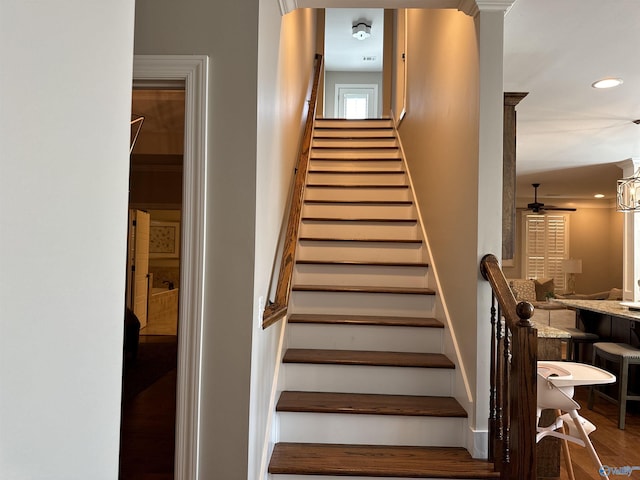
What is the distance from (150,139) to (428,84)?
239 cm

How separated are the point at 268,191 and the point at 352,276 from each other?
1.42 metres

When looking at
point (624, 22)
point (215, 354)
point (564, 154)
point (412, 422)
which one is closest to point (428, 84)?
point (624, 22)

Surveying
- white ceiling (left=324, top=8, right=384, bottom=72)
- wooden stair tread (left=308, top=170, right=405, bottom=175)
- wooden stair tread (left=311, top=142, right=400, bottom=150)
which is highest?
white ceiling (left=324, top=8, right=384, bottom=72)

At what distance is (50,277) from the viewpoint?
601 mm

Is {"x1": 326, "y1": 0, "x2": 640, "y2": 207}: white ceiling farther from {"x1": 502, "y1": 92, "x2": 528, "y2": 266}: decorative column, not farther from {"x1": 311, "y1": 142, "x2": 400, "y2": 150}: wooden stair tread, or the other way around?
{"x1": 311, "y1": 142, "x2": 400, "y2": 150}: wooden stair tread

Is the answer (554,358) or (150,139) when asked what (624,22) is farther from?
(150,139)

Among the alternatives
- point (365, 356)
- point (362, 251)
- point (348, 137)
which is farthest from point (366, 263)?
point (348, 137)

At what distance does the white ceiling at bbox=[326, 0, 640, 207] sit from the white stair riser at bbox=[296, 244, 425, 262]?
57.0 inches

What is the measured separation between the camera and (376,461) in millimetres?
2236

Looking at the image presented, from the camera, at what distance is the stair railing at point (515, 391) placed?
180cm

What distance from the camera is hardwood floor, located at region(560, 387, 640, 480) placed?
298 centimetres

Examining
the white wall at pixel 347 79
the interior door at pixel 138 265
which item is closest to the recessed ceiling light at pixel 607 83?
the interior door at pixel 138 265

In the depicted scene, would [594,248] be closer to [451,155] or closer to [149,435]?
[451,155]

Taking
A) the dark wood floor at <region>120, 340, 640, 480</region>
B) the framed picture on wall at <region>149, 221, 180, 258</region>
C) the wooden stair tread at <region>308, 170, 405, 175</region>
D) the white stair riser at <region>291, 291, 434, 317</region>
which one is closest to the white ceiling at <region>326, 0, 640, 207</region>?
the wooden stair tread at <region>308, 170, 405, 175</region>
